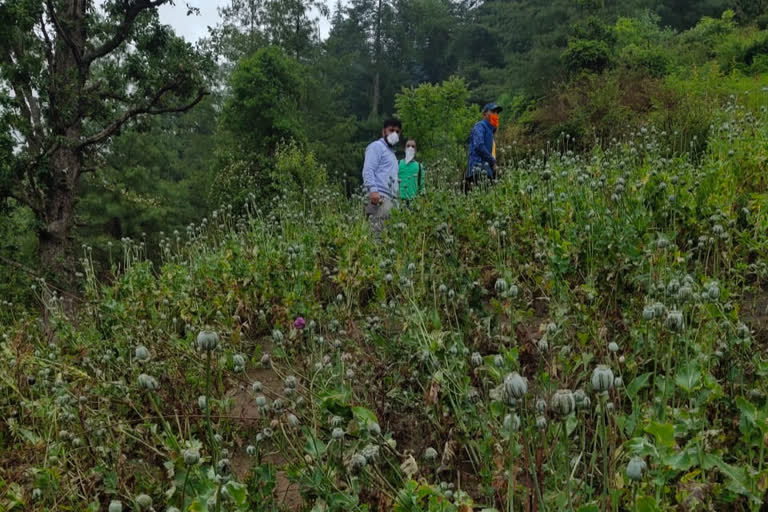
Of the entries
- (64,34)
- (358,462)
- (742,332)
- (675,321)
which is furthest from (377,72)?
(358,462)

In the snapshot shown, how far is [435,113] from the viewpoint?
98.7ft

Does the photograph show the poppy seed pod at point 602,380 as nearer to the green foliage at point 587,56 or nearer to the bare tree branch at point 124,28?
the bare tree branch at point 124,28

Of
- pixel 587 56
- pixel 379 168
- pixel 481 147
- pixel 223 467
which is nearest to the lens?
pixel 223 467

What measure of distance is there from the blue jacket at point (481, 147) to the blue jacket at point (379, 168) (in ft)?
3.17

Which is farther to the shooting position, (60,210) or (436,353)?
(60,210)

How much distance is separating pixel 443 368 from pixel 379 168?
4.74m

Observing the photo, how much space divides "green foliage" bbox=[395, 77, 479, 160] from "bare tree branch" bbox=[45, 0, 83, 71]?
18.8m

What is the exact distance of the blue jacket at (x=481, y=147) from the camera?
699cm

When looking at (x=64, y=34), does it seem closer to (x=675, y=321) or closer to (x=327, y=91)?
(x=675, y=321)

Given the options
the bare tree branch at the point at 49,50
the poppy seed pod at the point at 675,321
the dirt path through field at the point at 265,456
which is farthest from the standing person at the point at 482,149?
the bare tree branch at the point at 49,50

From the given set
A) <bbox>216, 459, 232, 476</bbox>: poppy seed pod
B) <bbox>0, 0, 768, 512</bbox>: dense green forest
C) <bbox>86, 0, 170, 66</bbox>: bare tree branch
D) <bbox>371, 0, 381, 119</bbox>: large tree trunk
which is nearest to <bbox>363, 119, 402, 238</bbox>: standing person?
<bbox>0, 0, 768, 512</bbox>: dense green forest

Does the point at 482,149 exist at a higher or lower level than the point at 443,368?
higher

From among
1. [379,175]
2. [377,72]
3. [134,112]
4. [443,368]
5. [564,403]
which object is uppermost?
[377,72]

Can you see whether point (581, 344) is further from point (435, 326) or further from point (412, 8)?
point (412, 8)
